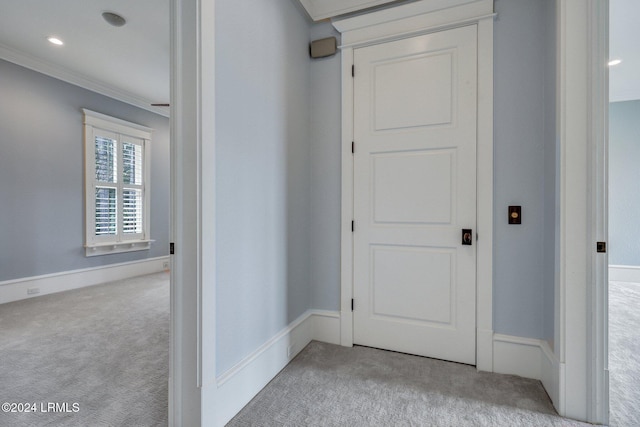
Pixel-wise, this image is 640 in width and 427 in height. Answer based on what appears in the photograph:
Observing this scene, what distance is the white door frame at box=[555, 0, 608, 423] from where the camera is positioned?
1.50 meters

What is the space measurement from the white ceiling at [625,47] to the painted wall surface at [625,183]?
30 centimetres

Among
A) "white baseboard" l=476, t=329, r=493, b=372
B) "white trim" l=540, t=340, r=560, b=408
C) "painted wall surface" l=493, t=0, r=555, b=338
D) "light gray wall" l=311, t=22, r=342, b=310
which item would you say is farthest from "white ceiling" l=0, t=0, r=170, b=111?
"white trim" l=540, t=340, r=560, b=408

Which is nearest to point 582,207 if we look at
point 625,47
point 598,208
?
point 598,208

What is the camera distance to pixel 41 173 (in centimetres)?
374

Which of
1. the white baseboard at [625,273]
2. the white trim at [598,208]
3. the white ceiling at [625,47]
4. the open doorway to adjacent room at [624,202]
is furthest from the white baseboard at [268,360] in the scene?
the white baseboard at [625,273]

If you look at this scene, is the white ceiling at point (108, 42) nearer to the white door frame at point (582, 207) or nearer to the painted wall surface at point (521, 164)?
the painted wall surface at point (521, 164)

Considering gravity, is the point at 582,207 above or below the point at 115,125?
below

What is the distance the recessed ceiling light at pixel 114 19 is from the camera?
275 cm

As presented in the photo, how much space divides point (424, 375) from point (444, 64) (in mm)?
2118

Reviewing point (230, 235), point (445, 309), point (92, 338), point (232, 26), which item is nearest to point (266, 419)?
point (230, 235)

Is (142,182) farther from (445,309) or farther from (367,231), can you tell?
(445,309)

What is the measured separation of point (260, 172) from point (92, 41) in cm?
296

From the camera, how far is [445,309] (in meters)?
2.12

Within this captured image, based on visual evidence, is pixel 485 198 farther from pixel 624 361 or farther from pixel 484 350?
pixel 624 361
